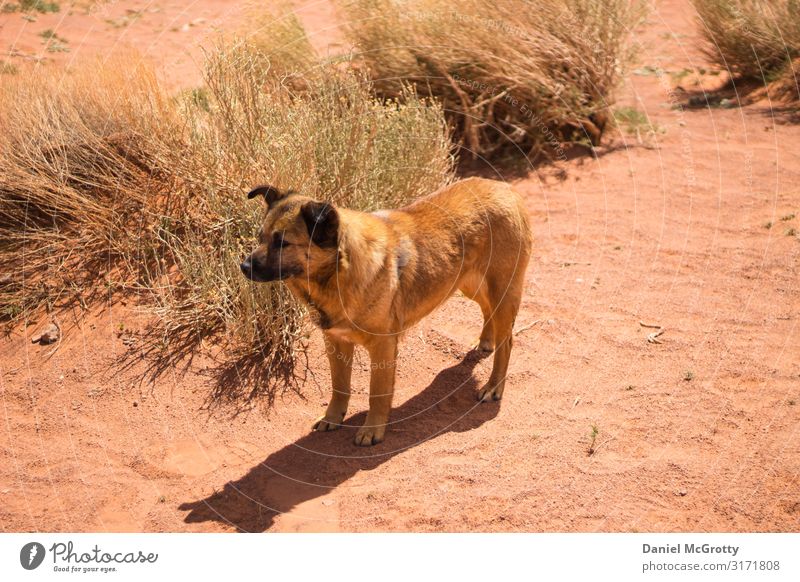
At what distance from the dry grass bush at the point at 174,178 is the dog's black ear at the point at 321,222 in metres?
1.92

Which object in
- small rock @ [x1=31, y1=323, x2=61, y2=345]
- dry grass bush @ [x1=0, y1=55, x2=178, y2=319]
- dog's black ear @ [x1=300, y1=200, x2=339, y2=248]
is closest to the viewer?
dog's black ear @ [x1=300, y1=200, x2=339, y2=248]

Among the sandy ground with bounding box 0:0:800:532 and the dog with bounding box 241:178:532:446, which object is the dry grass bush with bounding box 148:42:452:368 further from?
the dog with bounding box 241:178:532:446

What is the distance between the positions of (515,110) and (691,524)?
25.9ft

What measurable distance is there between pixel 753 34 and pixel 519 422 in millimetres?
10769

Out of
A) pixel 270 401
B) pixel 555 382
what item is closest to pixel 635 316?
pixel 555 382

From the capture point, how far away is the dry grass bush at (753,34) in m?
13.6

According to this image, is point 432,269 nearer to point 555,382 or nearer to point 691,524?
point 555,382

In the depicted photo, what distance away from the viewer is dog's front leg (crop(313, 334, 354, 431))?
20.4 feet

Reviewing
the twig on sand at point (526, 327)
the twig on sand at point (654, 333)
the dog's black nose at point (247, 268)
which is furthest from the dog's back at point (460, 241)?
A: the twig on sand at point (654, 333)

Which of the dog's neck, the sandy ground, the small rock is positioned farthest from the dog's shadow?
the small rock

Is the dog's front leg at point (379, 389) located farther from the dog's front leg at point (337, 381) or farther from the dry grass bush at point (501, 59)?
the dry grass bush at point (501, 59)
